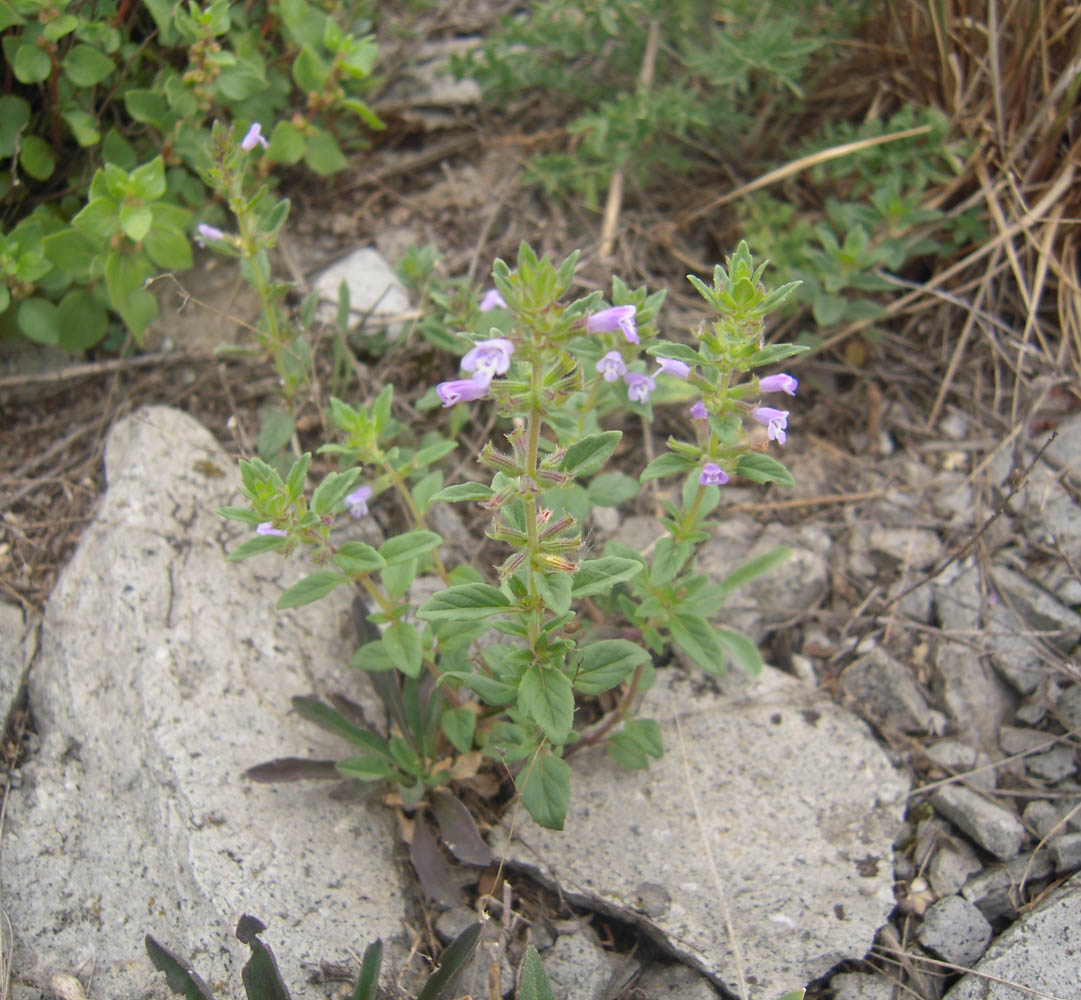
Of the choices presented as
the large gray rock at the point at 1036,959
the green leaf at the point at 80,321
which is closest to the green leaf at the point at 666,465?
the large gray rock at the point at 1036,959

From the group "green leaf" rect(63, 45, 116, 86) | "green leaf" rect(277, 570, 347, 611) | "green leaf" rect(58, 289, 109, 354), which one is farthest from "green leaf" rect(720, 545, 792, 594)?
"green leaf" rect(63, 45, 116, 86)

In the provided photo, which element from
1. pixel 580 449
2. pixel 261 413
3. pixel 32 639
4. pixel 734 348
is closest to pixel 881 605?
pixel 734 348

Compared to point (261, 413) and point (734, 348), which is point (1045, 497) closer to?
point (734, 348)

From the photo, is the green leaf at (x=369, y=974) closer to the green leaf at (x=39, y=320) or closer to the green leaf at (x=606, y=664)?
the green leaf at (x=606, y=664)

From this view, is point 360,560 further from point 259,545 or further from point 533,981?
point 533,981

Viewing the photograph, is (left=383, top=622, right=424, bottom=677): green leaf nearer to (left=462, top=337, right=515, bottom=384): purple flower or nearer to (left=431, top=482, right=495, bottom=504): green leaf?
(left=431, top=482, right=495, bottom=504): green leaf

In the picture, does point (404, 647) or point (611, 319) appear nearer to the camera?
point (611, 319)

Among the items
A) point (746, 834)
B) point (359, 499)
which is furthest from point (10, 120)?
point (746, 834)
